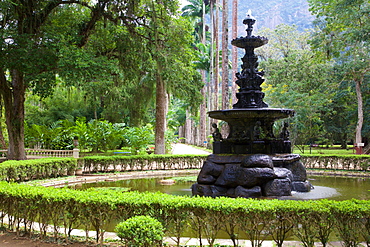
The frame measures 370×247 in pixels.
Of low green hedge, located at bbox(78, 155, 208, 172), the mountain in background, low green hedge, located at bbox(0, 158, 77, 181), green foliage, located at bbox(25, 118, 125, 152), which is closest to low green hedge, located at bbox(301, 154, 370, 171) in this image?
low green hedge, located at bbox(78, 155, 208, 172)

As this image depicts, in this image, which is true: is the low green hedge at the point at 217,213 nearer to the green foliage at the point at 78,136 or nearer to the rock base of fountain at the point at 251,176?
the rock base of fountain at the point at 251,176

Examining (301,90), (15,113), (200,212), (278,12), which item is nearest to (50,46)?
(15,113)

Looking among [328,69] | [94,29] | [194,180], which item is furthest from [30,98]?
[328,69]

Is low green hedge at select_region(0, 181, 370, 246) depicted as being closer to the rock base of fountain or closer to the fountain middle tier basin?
the rock base of fountain

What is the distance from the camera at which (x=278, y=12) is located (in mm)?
152625

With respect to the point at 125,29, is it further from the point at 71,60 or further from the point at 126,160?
the point at 126,160

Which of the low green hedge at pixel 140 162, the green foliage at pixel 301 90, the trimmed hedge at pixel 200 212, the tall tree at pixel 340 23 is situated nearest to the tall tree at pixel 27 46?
the low green hedge at pixel 140 162

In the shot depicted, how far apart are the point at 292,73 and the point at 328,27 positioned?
9.02 meters

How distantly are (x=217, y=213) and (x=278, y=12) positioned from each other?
161340mm

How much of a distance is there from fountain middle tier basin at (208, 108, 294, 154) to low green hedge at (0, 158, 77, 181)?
6740 mm

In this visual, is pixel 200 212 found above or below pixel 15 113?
below

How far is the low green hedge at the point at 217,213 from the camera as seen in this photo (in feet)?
16.0

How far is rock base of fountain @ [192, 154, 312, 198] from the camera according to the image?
900 cm

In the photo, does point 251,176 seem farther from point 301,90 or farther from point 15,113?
point 301,90
